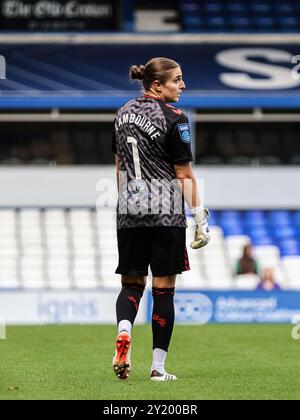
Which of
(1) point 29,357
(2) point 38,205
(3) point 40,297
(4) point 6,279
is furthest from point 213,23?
(1) point 29,357

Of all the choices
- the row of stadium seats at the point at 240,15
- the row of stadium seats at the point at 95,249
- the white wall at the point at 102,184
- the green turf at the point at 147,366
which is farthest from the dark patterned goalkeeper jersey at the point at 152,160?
the row of stadium seats at the point at 240,15

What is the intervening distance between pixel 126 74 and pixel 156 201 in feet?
48.7

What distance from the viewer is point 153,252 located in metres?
7.14

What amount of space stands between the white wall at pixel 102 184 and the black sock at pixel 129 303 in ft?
49.8

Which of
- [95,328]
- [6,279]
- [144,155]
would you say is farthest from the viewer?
[6,279]

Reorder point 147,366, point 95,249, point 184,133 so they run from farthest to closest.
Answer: point 95,249
point 147,366
point 184,133

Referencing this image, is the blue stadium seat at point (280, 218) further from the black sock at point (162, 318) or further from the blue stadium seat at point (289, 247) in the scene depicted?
the black sock at point (162, 318)

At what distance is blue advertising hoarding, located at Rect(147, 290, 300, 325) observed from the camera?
16.9 metres

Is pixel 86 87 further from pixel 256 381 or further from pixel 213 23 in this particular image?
pixel 256 381

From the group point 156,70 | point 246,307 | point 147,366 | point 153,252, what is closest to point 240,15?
point 246,307

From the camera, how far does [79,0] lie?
22.1 m

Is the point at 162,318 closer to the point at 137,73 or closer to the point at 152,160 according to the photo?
the point at 152,160

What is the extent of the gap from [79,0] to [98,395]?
16.5 metres

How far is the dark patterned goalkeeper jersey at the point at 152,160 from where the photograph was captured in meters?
7.14
